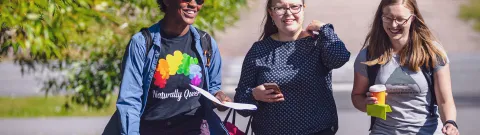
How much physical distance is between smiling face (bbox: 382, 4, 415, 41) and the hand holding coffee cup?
0.30 metres

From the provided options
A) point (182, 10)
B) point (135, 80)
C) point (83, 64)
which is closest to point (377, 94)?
point (182, 10)

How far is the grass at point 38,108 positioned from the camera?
13.1 meters

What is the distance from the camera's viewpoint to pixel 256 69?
15.0 feet

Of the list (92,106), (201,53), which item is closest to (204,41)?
(201,53)

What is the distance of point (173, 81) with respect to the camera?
4.47 metres

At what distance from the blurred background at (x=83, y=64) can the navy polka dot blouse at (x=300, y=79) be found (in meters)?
0.73

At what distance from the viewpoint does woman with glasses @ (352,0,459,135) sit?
172 inches

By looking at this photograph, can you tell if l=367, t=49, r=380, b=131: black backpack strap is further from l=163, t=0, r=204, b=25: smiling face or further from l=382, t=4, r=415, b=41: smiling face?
l=163, t=0, r=204, b=25: smiling face

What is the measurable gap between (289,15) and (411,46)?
0.58m

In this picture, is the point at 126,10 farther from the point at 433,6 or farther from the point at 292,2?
the point at 433,6

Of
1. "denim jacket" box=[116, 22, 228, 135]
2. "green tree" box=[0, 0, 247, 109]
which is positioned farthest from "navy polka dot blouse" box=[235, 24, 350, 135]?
"green tree" box=[0, 0, 247, 109]

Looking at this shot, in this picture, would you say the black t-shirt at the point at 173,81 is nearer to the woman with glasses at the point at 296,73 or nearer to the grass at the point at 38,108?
the woman with glasses at the point at 296,73

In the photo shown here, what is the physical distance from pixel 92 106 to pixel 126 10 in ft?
2.90

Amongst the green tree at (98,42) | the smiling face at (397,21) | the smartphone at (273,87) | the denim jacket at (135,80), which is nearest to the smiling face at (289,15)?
the smartphone at (273,87)
